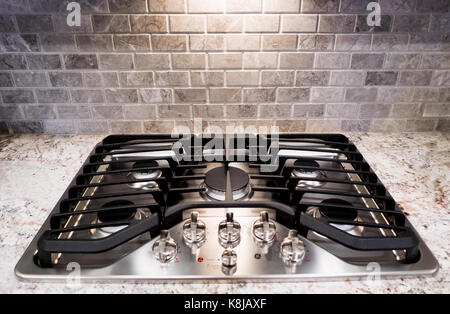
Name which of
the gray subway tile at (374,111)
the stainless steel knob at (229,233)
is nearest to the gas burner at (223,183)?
the stainless steel knob at (229,233)

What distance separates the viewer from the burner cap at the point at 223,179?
0.94 meters

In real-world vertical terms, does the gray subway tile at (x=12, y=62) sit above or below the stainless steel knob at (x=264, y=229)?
above

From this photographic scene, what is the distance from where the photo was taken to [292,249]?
746 millimetres

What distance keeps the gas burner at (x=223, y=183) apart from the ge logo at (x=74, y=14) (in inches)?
24.9

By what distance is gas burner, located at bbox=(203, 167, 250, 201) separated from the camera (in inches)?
36.6

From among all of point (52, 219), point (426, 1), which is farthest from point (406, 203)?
point (52, 219)

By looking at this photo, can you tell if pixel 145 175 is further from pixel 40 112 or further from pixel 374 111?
pixel 374 111

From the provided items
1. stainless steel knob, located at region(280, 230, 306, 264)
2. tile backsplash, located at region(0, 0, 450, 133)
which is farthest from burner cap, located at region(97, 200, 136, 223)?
tile backsplash, located at region(0, 0, 450, 133)

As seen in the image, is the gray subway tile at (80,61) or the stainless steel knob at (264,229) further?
the gray subway tile at (80,61)

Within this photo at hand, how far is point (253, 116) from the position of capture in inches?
49.6

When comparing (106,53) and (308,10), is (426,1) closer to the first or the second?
(308,10)

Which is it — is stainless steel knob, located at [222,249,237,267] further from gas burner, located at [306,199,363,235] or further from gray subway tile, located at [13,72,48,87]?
gray subway tile, located at [13,72,48,87]

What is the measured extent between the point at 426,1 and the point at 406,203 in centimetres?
63

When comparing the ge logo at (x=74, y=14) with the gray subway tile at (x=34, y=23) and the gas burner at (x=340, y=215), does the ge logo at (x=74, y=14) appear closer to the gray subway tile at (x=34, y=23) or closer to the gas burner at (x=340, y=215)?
the gray subway tile at (x=34, y=23)
